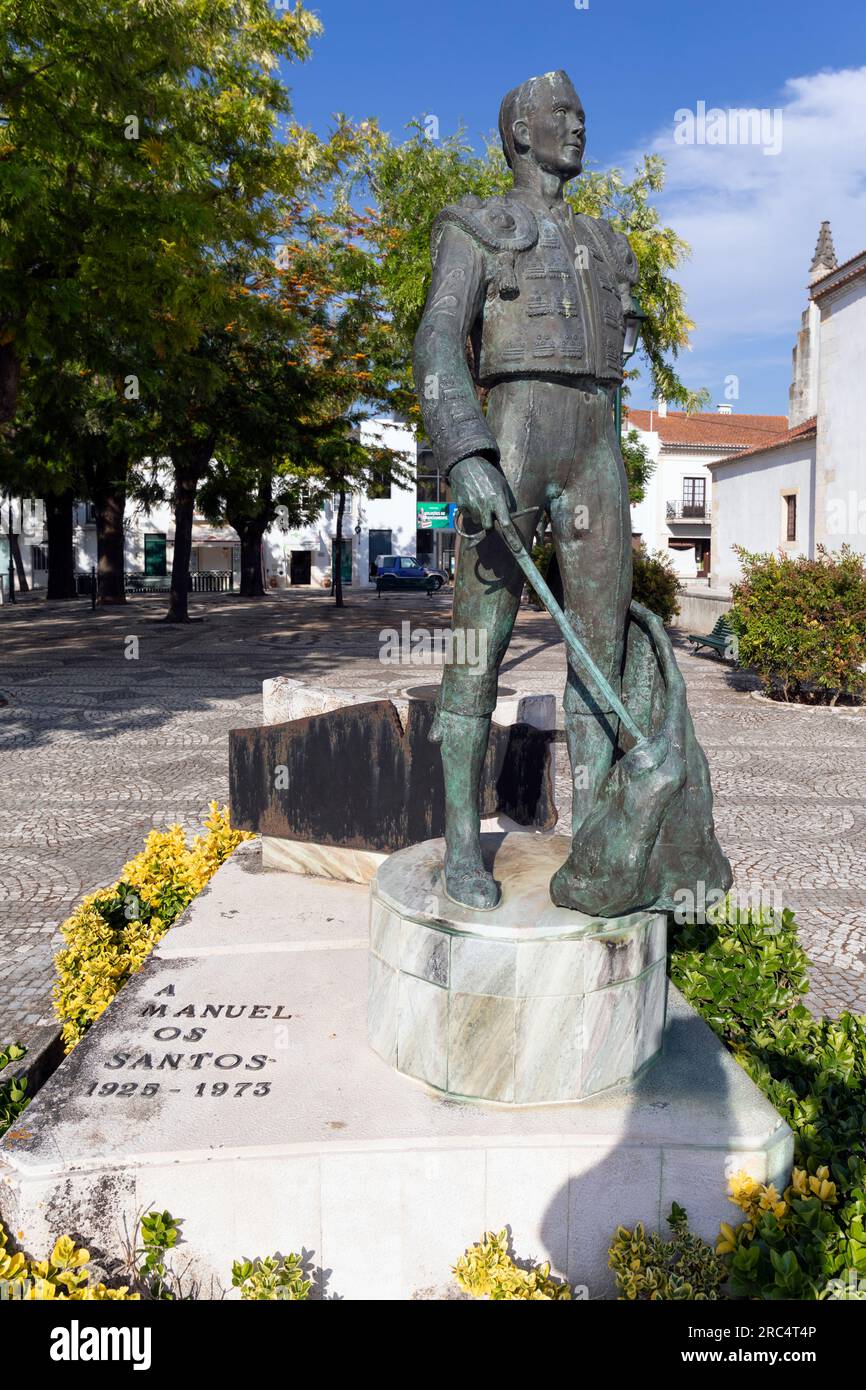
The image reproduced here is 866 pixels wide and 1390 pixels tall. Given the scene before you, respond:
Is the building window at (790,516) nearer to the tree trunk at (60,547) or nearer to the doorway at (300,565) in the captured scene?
the tree trunk at (60,547)

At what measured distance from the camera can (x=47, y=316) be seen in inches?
442

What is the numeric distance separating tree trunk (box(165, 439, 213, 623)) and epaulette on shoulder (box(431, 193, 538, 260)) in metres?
18.2

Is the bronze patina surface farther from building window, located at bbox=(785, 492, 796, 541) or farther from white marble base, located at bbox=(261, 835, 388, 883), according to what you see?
building window, located at bbox=(785, 492, 796, 541)

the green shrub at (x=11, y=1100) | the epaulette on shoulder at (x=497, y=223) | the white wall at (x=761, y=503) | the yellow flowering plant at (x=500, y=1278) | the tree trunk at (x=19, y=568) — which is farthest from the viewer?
the tree trunk at (x=19, y=568)

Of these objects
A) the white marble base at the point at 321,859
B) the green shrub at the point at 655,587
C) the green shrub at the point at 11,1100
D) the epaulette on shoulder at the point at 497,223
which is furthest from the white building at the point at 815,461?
the green shrub at the point at 11,1100

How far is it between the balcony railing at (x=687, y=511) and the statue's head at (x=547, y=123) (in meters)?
52.2

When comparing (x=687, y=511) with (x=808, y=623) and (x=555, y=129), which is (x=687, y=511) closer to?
(x=808, y=623)

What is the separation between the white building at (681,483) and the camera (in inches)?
2087

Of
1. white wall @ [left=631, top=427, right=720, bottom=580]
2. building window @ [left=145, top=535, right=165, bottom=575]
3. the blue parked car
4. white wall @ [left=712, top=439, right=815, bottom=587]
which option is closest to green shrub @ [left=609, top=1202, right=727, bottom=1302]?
white wall @ [left=712, top=439, right=815, bottom=587]

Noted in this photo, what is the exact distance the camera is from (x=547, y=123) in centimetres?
308

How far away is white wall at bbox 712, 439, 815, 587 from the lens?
2809 cm

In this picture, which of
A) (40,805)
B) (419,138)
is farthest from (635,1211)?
(419,138)

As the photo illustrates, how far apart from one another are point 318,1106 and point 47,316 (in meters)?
10.6
